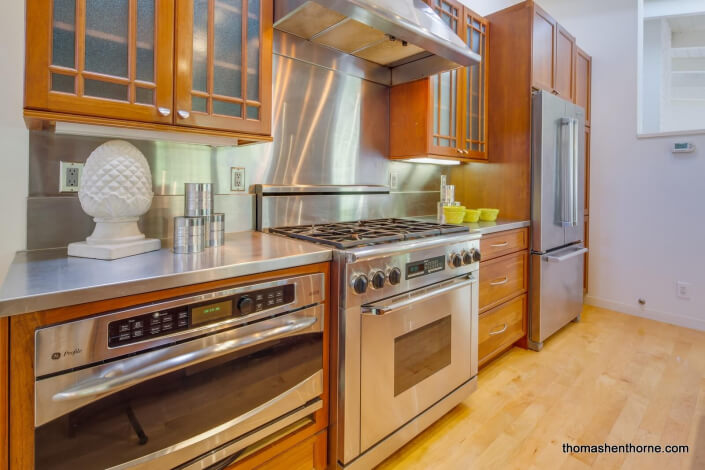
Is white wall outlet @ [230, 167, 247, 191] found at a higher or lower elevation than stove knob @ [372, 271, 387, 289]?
higher

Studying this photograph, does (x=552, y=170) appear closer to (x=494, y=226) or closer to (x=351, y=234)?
(x=494, y=226)

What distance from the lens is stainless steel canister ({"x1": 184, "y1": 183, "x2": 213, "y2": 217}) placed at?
132cm

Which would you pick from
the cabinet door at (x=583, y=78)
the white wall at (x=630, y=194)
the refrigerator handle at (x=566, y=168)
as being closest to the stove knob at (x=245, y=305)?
the refrigerator handle at (x=566, y=168)

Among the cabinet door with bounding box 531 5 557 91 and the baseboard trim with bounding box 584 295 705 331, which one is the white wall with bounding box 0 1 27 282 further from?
the baseboard trim with bounding box 584 295 705 331

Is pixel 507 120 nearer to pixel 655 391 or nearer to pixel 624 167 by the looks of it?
pixel 624 167

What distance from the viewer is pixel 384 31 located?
1618mm

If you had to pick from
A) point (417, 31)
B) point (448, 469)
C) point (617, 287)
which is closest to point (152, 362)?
point (448, 469)

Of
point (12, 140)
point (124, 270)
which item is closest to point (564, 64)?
point (124, 270)

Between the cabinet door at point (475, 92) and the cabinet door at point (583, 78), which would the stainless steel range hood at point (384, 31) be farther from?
the cabinet door at point (583, 78)

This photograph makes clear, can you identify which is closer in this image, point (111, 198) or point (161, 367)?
point (161, 367)

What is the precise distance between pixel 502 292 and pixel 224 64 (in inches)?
78.9

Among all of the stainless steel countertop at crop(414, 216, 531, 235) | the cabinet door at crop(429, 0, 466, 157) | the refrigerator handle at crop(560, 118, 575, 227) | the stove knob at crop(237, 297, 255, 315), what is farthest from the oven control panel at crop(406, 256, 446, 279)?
the refrigerator handle at crop(560, 118, 575, 227)

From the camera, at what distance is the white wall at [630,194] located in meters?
2.99

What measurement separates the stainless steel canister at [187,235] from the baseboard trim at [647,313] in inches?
147
